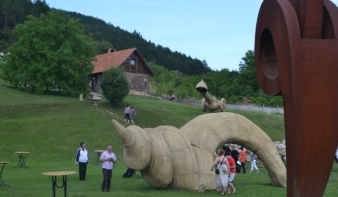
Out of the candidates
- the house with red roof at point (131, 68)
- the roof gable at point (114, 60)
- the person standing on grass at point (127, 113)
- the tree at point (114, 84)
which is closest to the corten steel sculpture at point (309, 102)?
the person standing on grass at point (127, 113)

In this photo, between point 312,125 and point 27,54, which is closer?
point 312,125

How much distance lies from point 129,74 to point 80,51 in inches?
452

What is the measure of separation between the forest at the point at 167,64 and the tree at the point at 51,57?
17094 millimetres

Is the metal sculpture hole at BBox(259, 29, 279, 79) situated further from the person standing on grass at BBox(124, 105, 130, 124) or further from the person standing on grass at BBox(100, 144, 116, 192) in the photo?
the person standing on grass at BBox(124, 105, 130, 124)

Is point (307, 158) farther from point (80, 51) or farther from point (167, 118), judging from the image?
point (80, 51)

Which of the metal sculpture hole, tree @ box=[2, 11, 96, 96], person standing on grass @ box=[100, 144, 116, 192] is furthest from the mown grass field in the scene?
the metal sculpture hole

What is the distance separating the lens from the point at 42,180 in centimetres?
1742

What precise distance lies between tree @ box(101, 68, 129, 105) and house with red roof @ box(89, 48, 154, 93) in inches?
583

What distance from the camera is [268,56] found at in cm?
949

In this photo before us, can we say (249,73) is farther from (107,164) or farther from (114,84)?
(107,164)

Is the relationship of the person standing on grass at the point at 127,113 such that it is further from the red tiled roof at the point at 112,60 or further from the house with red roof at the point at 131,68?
the house with red roof at the point at 131,68

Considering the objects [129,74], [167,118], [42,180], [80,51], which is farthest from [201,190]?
[129,74]

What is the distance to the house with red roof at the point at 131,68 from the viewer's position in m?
54.2

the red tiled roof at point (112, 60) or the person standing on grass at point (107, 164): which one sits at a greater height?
the red tiled roof at point (112, 60)
